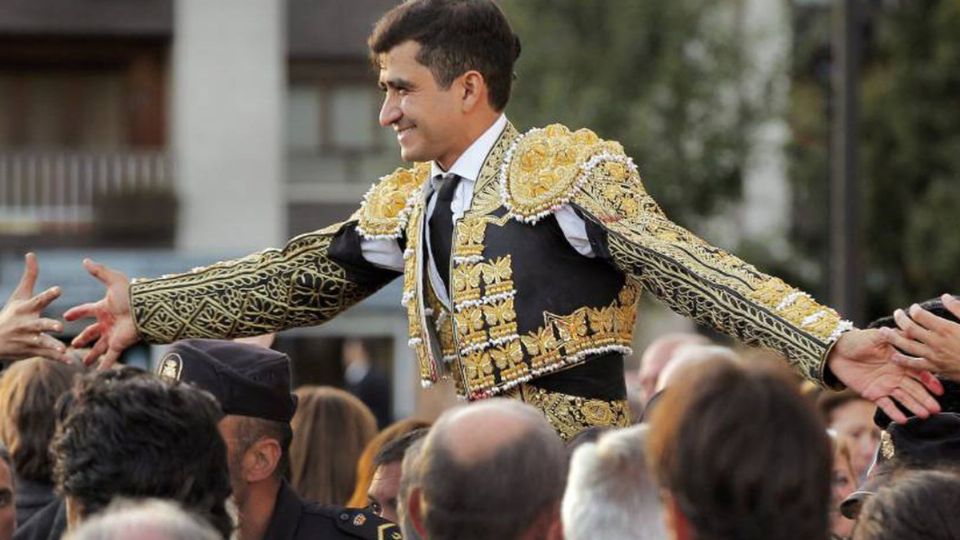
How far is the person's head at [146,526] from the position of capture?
3.04m

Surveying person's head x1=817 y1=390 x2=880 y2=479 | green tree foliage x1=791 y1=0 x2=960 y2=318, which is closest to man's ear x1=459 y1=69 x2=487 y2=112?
person's head x1=817 y1=390 x2=880 y2=479

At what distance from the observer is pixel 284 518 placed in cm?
473

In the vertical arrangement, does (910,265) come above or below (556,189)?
below

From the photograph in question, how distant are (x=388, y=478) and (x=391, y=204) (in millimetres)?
823

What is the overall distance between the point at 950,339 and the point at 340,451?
Answer: 261cm

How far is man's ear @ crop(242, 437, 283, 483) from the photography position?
471cm

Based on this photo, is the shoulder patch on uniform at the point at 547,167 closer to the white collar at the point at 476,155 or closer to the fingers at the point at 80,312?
the white collar at the point at 476,155

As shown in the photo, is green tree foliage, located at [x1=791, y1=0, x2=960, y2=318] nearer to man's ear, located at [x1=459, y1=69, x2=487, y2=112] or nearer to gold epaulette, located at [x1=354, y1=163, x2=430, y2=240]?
gold epaulette, located at [x1=354, y1=163, x2=430, y2=240]

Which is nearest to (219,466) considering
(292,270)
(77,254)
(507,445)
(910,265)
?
(507,445)

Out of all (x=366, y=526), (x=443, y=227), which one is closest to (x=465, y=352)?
(x=443, y=227)

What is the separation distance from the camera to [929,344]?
165 inches

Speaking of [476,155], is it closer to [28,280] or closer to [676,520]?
[28,280]

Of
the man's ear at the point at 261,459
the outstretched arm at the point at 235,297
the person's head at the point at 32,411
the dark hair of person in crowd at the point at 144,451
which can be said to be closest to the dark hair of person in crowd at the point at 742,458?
the dark hair of person in crowd at the point at 144,451

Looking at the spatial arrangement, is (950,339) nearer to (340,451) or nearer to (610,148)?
(610,148)
